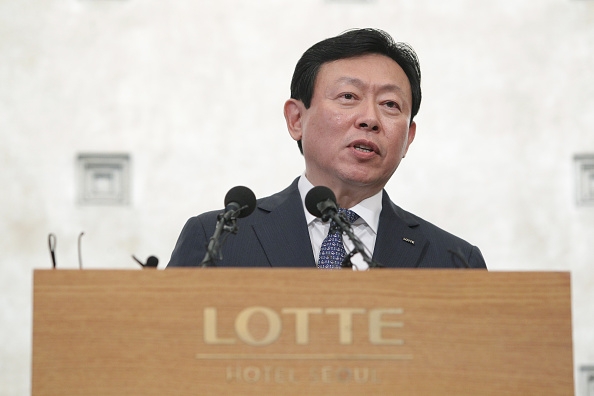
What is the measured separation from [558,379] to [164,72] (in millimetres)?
3317

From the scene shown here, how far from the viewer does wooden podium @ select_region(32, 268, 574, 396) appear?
144cm

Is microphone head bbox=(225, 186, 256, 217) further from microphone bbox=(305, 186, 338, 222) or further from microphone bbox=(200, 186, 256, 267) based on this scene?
microphone bbox=(305, 186, 338, 222)

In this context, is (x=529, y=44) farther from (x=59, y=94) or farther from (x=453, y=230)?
(x=59, y=94)

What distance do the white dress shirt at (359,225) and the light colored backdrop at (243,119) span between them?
1.99m

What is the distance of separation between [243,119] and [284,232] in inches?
88.8

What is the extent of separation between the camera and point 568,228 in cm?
453

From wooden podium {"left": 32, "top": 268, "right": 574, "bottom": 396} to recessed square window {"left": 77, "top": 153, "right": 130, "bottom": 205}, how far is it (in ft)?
10.2

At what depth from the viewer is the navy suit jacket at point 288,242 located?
2273 mm

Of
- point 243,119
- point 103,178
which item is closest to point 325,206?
point 243,119

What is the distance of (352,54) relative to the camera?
2.48m

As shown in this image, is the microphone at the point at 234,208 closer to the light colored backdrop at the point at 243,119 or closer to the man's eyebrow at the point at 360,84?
the man's eyebrow at the point at 360,84

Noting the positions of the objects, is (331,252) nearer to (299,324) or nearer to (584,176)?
(299,324)

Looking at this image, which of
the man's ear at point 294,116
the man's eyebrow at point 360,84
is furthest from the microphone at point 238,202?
the man's ear at point 294,116

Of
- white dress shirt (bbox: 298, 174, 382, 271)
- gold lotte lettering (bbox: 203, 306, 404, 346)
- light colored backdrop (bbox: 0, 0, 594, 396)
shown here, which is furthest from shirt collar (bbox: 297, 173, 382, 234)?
light colored backdrop (bbox: 0, 0, 594, 396)
